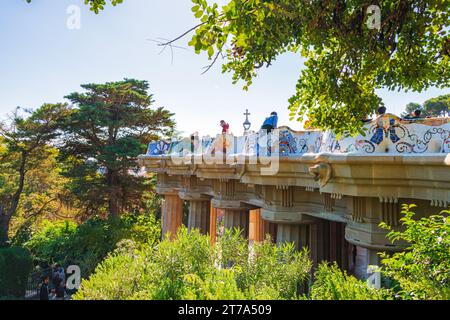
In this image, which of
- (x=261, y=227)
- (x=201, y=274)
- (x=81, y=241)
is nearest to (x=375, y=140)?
(x=201, y=274)

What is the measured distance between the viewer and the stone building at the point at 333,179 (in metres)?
4.97

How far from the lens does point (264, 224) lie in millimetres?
14195

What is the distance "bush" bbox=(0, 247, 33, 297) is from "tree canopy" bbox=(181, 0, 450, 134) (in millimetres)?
17010

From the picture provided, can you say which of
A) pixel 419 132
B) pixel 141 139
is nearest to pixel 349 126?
pixel 419 132

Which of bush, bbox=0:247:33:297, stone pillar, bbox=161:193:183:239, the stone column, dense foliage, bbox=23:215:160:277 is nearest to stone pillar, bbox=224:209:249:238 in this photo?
the stone column

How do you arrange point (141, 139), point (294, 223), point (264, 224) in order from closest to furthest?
point (294, 223) < point (264, 224) < point (141, 139)

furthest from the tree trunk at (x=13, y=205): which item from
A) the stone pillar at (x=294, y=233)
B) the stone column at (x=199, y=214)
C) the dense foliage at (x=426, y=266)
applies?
the dense foliage at (x=426, y=266)

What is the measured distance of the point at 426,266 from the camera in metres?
3.45

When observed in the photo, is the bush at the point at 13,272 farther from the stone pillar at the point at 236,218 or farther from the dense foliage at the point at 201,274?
the dense foliage at the point at 201,274

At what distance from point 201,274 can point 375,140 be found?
11.2 ft

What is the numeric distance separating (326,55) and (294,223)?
4.35 metres

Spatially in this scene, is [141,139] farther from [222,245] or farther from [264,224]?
[222,245]

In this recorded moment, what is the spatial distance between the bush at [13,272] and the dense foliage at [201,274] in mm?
14282

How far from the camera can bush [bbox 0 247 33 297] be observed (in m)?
16.3
